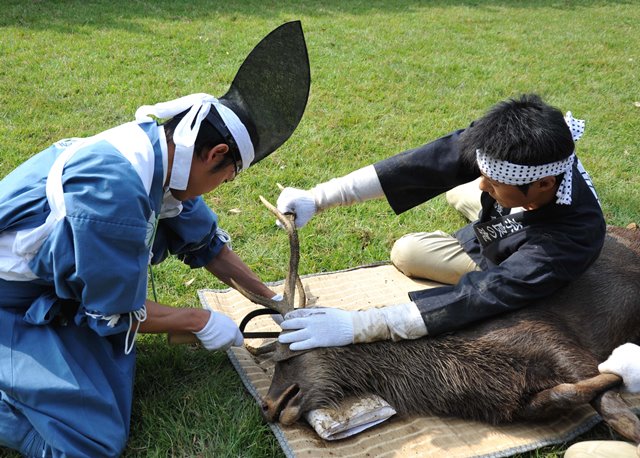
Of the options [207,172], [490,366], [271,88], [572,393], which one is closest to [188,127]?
[207,172]

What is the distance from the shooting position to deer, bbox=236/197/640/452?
113 inches

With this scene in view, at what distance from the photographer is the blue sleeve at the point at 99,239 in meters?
A: 2.26

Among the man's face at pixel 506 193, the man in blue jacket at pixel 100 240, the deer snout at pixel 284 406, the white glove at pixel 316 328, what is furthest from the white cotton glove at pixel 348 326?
the man's face at pixel 506 193

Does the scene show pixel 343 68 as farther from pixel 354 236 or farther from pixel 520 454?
pixel 520 454

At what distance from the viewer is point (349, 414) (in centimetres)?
287

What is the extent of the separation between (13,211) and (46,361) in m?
0.63

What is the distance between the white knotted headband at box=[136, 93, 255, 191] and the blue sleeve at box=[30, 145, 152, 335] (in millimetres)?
202

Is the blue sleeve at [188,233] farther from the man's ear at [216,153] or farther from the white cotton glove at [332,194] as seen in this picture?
the man's ear at [216,153]

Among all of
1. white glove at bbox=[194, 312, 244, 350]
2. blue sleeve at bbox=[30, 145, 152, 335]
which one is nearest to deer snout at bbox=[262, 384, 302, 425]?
white glove at bbox=[194, 312, 244, 350]

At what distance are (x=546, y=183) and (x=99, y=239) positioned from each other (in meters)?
2.12

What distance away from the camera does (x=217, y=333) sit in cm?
294

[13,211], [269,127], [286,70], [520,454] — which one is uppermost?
[286,70]

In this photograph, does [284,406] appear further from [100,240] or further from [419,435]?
[100,240]

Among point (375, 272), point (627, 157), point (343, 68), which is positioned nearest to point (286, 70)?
point (375, 272)
